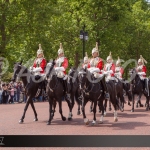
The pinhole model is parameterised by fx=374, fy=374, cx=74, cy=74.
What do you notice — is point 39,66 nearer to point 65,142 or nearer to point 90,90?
point 90,90

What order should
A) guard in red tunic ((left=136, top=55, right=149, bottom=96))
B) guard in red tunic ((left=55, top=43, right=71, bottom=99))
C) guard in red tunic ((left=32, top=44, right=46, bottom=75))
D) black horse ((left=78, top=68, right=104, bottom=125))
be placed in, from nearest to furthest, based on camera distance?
1. black horse ((left=78, top=68, right=104, bottom=125))
2. guard in red tunic ((left=55, top=43, right=71, bottom=99))
3. guard in red tunic ((left=32, top=44, right=46, bottom=75))
4. guard in red tunic ((left=136, top=55, right=149, bottom=96))

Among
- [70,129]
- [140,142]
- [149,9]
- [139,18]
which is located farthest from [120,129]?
[149,9]

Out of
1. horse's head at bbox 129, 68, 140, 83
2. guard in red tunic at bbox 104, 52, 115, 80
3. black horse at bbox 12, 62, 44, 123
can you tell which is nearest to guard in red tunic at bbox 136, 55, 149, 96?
horse's head at bbox 129, 68, 140, 83

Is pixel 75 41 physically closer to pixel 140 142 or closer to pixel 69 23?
pixel 69 23

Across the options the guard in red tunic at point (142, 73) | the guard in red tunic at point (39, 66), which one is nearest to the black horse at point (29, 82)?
the guard in red tunic at point (39, 66)

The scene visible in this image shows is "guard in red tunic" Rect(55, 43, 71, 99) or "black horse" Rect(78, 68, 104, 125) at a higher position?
"guard in red tunic" Rect(55, 43, 71, 99)

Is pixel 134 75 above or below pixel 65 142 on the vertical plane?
above

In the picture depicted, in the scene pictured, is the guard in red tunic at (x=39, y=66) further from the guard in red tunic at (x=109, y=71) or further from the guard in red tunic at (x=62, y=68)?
the guard in red tunic at (x=109, y=71)

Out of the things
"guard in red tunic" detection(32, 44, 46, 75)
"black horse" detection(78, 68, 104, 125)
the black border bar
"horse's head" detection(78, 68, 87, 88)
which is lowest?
the black border bar

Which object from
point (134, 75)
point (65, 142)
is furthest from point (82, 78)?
point (134, 75)

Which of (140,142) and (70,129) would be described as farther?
(70,129)

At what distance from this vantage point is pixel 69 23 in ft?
141

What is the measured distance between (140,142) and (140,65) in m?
13.8

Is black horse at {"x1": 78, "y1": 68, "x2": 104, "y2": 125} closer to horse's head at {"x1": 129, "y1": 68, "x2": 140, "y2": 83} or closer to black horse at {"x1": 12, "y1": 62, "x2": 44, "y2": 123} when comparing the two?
black horse at {"x1": 12, "y1": 62, "x2": 44, "y2": 123}
